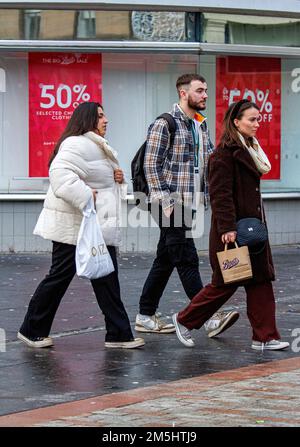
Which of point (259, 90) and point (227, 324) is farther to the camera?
point (259, 90)

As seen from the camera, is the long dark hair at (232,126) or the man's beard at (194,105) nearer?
the long dark hair at (232,126)

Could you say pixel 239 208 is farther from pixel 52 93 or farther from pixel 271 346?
pixel 52 93

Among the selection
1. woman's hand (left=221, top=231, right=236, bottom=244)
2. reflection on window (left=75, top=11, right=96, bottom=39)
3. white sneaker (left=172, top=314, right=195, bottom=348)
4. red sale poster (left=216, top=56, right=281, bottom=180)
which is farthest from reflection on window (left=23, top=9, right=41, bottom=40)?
woman's hand (left=221, top=231, right=236, bottom=244)

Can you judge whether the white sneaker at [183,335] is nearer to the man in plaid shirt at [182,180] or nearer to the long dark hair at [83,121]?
the man in plaid shirt at [182,180]

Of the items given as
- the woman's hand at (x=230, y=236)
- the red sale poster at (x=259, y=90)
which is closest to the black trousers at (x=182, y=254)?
the woman's hand at (x=230, y=236)

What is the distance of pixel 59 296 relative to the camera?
9.07 metres

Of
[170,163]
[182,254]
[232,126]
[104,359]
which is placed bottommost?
[104,359]

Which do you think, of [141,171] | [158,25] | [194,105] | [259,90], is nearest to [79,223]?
[141,171]

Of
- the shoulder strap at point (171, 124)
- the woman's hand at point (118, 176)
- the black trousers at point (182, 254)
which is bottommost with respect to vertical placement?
the black trousers at point (182, 254)

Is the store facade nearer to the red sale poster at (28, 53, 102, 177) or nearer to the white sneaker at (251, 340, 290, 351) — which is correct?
the red sale poster at (28, 53, 102, 177)

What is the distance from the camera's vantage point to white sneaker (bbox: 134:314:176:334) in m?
9.85

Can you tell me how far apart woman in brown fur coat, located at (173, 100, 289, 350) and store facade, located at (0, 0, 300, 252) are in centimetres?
667

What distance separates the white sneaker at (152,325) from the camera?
9.85 m

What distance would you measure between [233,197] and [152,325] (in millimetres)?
1509
